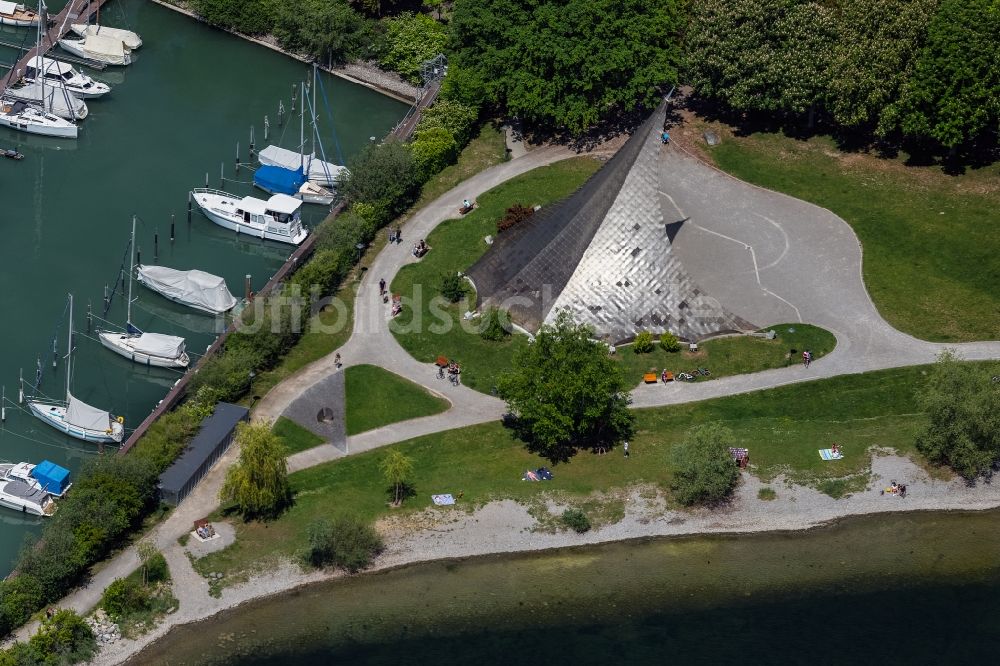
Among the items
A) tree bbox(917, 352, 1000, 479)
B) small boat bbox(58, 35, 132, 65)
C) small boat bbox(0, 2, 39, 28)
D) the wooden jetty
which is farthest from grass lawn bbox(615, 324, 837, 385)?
small boat bbox(0, 2, 39, 28)

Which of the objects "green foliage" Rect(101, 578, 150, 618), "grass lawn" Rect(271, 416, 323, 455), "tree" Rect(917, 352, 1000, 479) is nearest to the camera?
"green foliage" Rect(101, 578, 150, 618)

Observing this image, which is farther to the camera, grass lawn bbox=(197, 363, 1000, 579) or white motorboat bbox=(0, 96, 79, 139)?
white motorboat bbox=(0, 96, 79, 139)

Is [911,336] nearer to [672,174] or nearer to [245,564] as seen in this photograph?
[672,174]

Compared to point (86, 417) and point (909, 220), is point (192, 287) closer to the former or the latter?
point (86, 417)

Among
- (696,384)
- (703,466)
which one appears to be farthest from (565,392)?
(696,384)

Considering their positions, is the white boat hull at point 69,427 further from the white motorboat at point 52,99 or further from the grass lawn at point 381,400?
the white motorboat at point 52,99

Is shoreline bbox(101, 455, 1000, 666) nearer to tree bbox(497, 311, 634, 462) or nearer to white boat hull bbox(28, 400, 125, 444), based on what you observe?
tree bbox(497, 311, 634, 462)

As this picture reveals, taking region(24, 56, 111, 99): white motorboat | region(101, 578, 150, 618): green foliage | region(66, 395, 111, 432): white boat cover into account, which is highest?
region(24, 56, 111, 99): white motorboat
